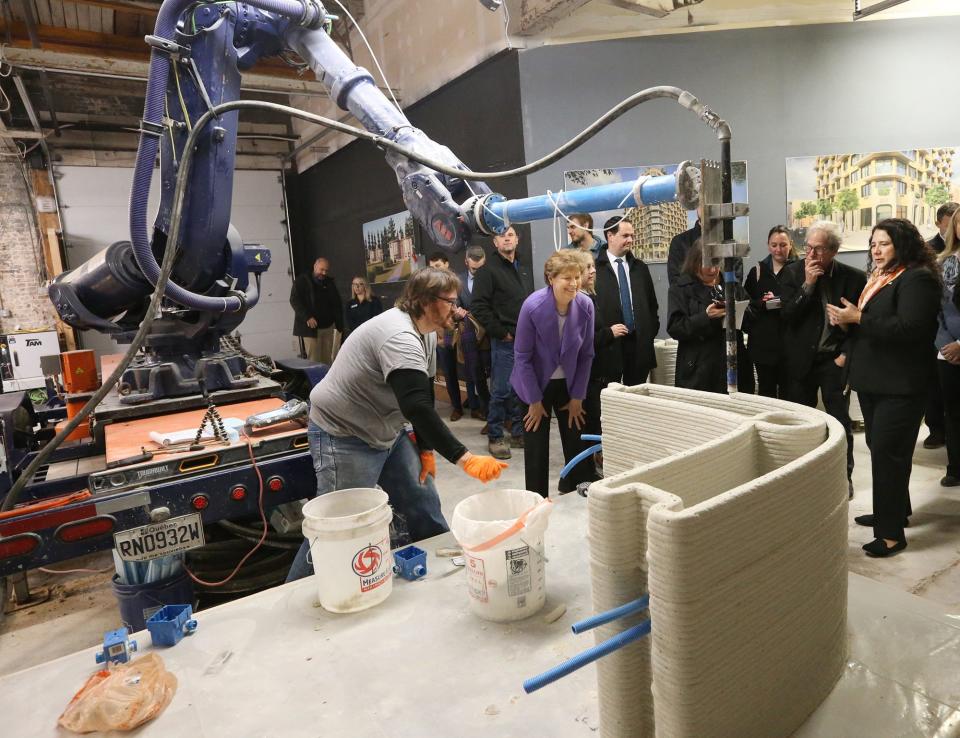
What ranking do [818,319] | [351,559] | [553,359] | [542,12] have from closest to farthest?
1. [351,559]
2. [553,359]
3. [818,319]
4. [542,12]

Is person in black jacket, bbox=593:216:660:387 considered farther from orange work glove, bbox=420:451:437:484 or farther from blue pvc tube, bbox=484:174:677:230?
Answer: blue pvc tube, bbox=484:174:677:230

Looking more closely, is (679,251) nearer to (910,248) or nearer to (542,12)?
(910,248)

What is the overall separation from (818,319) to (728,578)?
2761 millimetres

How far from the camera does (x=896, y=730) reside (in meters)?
0.94

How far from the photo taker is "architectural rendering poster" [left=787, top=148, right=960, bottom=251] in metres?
5.04

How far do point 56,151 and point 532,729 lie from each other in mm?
9566

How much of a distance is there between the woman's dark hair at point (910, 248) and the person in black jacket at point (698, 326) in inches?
33.4

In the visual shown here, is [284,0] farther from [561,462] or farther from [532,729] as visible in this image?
[561,462]

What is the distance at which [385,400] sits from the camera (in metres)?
2.08

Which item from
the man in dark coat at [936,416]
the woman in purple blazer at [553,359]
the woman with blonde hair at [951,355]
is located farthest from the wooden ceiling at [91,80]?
the woman with blonde hair at [951,355]

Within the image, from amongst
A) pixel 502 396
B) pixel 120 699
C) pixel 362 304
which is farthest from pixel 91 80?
pixel 120 699

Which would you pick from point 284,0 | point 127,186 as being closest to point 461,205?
point 284,0

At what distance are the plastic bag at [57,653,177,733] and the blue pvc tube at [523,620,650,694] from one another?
709 millimetres

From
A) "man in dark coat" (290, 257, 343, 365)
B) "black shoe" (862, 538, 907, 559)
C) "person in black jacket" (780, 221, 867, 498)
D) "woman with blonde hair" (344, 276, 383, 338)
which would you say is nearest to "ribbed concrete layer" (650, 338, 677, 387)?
"person in black jacket" (780, 221, 867, 498)
